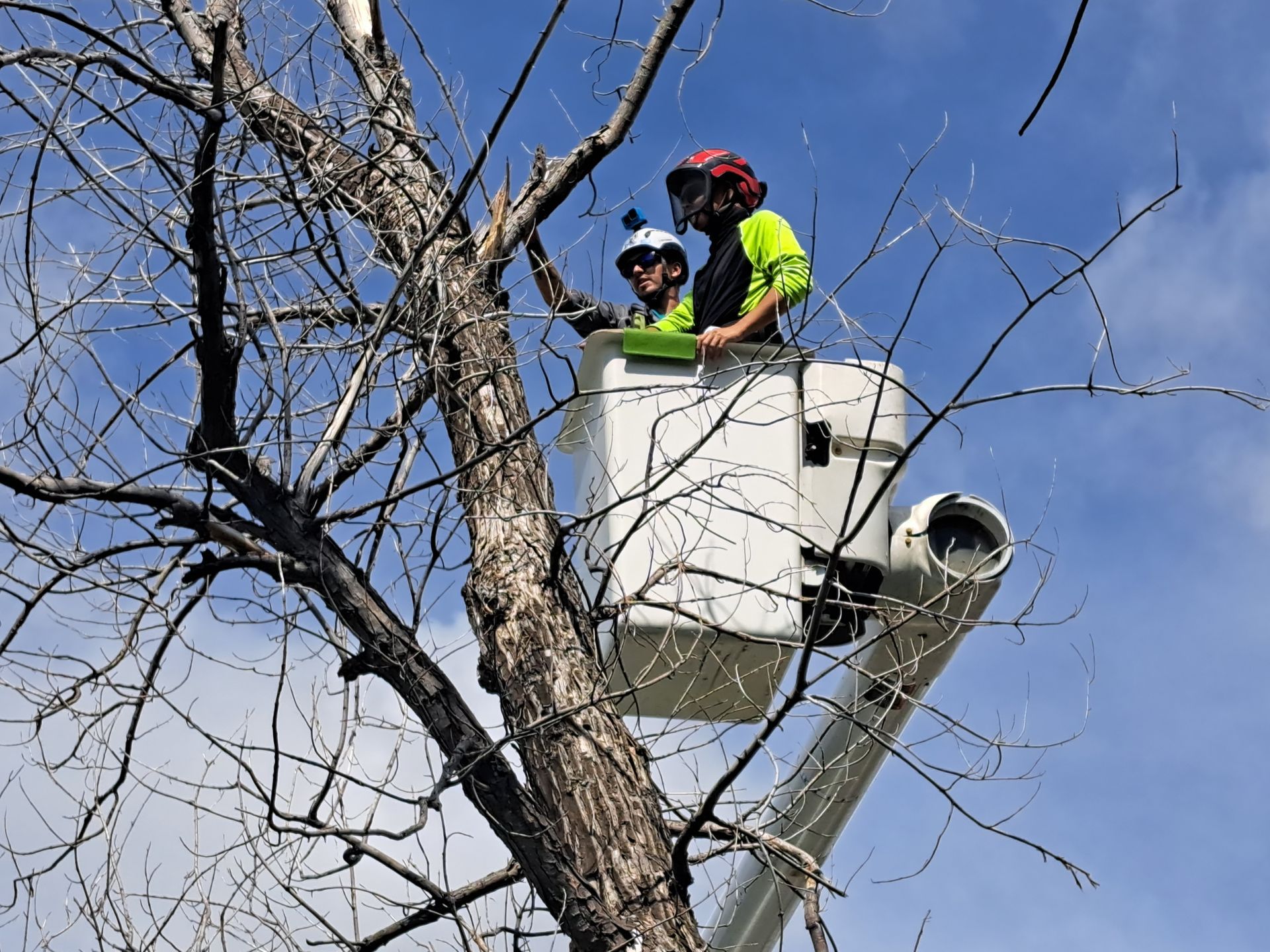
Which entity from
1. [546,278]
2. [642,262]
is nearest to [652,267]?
[642,262]

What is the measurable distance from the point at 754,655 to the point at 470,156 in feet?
4.96

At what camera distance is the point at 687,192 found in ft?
16.6

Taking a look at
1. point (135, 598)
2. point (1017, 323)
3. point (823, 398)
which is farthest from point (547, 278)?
point (1017, 323)

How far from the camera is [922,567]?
4395mm

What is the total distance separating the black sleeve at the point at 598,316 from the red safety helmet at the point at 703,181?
0.33 m

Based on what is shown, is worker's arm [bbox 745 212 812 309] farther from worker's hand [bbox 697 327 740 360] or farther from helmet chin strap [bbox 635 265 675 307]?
helmet chin strap [bbox 635 265 675 307]

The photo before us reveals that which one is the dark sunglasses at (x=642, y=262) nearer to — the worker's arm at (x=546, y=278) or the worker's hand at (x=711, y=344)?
the worker's arm at (x=546, y=278)

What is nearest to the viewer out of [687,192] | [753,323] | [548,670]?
[548,670]

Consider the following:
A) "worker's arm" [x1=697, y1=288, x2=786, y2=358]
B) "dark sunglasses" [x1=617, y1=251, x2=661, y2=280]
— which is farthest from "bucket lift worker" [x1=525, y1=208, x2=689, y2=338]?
"worker's arm" [x1=697, y1=288, x2=786, y2=358]

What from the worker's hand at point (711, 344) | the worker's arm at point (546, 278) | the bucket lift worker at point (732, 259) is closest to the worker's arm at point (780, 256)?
the bucket lift worker at point (732, 259)

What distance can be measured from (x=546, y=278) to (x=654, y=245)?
0.91m

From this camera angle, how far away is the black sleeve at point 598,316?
489cm

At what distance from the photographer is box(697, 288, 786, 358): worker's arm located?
14.3 feet

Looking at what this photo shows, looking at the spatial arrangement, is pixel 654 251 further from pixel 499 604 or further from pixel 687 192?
pixel 499 604
